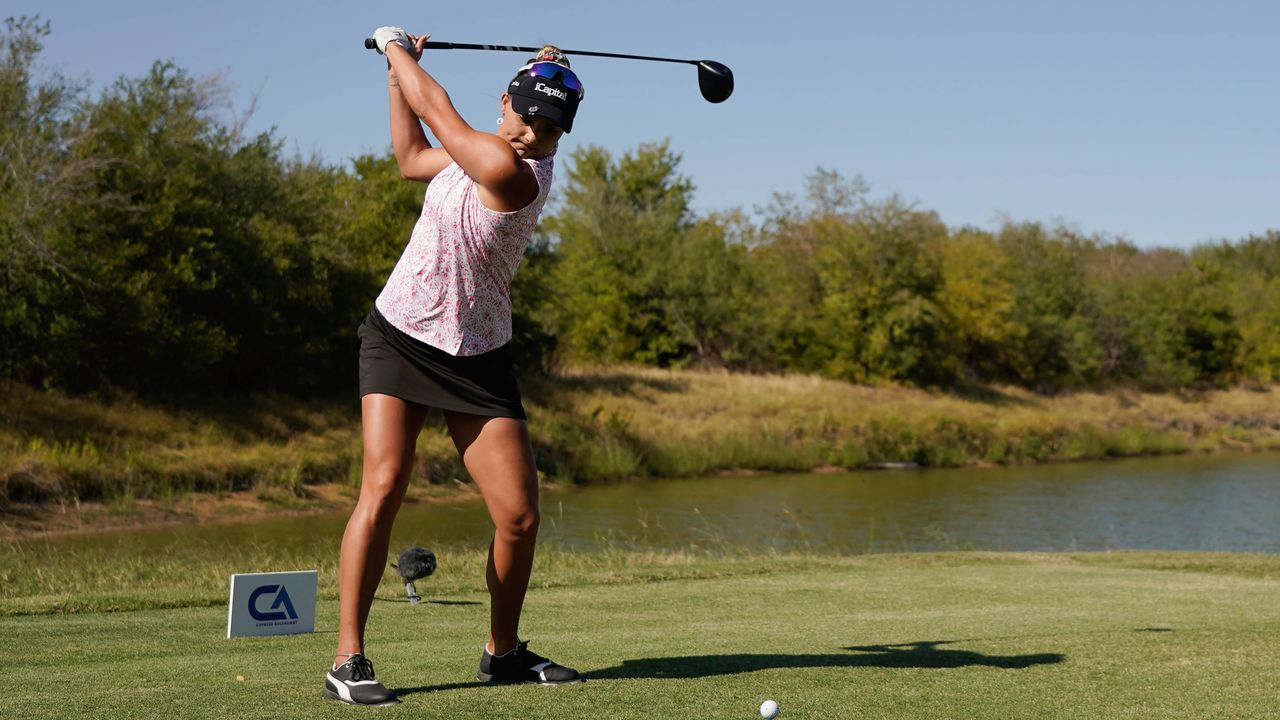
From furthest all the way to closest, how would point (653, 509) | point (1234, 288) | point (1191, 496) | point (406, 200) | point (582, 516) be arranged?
point (1234, 288) → point (406, 200) → point (1191, 496) → point (653, 509) → point (582, 516)

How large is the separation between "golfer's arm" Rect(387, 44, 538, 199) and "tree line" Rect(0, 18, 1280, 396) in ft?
77.6

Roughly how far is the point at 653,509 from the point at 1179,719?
24195 millimetres

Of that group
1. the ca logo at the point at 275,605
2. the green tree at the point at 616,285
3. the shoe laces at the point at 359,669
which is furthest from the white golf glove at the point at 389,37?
the green tree at the point at 616,285

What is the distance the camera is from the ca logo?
21.0ft

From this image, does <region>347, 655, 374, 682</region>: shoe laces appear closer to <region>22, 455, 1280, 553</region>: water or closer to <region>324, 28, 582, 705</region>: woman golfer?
<region>324, 28, 582, 705</region>: woman golfer

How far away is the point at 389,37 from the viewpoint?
4.78 metres

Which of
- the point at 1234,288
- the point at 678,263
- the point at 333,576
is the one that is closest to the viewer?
the point at 333,576

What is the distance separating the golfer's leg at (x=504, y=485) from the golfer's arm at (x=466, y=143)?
34.0 inches

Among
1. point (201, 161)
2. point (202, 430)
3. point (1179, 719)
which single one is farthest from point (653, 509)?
point (1179, 719)

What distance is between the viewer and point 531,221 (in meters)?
4.62

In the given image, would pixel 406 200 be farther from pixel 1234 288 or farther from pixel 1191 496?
pixel 1234 288

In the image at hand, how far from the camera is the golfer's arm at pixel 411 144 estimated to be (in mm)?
4879

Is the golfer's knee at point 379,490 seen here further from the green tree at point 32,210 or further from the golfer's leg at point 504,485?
the green tree at point 32,210

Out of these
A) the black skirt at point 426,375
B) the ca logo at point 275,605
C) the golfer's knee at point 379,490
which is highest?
the black skirt at point 426,375
